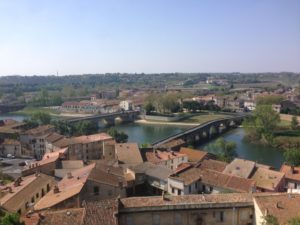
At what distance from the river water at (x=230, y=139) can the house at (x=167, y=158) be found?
13.9m

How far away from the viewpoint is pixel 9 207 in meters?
19.5

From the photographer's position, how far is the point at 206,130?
226 ft

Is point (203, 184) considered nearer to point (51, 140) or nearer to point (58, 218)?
point (58, 218)

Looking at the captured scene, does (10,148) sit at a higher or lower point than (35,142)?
lower

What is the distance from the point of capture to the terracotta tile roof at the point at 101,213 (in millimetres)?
14609

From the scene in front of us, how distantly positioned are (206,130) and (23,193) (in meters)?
50.7

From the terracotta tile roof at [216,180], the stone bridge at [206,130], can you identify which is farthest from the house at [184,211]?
the stone bridge at [206,130]

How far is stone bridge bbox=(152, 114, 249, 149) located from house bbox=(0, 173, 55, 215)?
2537 cm

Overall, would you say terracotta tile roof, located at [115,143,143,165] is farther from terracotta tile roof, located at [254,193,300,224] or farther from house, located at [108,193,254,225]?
terracotta tile roof, located at [254,193,300,224]

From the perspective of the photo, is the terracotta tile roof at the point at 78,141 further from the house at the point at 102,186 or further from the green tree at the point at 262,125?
the green tree at the point at 262,125

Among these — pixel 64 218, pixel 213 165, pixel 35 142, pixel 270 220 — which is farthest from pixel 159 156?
pixel 270 220

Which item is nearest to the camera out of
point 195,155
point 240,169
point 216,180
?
point 216,180

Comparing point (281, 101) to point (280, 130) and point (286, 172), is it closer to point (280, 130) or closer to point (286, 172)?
point (280, 130)

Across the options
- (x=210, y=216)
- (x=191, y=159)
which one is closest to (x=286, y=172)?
(x=191, y=159)
